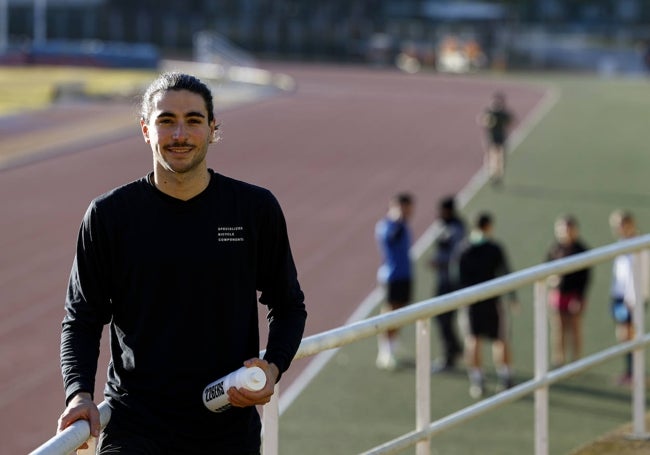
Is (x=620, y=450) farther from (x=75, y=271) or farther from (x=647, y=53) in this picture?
(x=647, y=53)

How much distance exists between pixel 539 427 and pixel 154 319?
2.32 metres

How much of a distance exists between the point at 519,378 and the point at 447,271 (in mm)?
1226

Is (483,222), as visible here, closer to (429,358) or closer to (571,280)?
(571,280)

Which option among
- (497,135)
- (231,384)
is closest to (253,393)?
(231,384)

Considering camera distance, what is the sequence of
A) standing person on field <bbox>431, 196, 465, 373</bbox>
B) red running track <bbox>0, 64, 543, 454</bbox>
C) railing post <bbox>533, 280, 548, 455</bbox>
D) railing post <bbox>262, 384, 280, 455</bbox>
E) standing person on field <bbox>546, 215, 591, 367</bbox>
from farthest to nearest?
red running track <bbox>0, 64, 543, 454</bbox> < standing person on field <bbox>431, 196, 465, 373</bbox> < standing person on field <bbox>546, 215, 591, 367</bbox> < railing post <bbox>533, 280, 548, 455</bbox> < railing post <bbox>262, 384, 280, 455</bbox>

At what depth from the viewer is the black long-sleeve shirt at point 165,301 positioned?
366 centimetres

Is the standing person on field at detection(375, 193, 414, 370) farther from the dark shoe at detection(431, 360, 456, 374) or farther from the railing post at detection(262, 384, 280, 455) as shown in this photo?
the railing post at detection(262, 384, 280, 455)

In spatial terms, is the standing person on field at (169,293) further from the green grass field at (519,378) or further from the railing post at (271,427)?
the green grass field at (519,378)

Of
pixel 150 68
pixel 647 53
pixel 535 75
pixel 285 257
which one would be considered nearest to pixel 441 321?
pixel 285 257

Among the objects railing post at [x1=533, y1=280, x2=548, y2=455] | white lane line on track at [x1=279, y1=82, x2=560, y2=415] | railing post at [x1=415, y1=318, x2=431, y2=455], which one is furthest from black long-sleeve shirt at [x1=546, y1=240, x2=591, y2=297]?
railing post at [x1=415, y1=318, x2=431, y2=455]

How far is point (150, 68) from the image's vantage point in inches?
2297

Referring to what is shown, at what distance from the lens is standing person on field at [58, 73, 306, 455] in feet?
12.0

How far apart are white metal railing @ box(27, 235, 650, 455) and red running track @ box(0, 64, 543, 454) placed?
22.1 ft

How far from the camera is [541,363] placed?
540 centimetres
